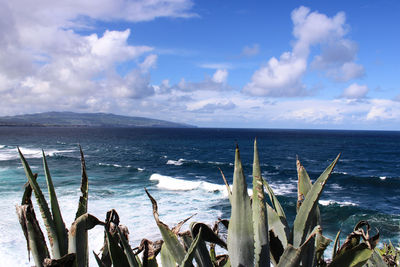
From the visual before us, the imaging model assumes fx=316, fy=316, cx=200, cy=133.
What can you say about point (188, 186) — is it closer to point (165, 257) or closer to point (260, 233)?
point (165, 257)

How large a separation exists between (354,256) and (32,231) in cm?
161

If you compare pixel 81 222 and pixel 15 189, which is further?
pixel 15 189

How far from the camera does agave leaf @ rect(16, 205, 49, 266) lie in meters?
1.52

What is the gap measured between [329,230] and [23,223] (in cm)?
1775

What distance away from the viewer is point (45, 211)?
1.45m

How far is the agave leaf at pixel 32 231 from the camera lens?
1520mm

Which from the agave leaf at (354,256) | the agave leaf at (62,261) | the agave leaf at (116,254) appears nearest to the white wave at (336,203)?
the agave leaf at (354,256)

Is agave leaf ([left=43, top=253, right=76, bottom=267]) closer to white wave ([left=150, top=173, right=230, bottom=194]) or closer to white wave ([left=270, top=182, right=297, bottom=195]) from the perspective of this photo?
white wave ([left=150, top=173, right=230, bottom=194])

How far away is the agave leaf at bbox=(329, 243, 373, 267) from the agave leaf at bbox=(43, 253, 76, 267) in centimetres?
131

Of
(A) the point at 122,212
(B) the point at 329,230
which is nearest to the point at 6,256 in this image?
(A) the point at 122,212

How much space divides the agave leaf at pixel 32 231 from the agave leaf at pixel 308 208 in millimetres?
1310

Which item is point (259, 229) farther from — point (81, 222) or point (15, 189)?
point (15, 189)

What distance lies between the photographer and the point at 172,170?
36562mm

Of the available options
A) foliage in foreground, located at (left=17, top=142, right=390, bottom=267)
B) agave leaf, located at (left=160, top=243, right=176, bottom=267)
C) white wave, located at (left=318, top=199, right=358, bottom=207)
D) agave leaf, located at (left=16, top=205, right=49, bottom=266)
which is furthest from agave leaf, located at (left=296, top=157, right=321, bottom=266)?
white wave, located at (left=318, top=199, right=358, bottom=207)
